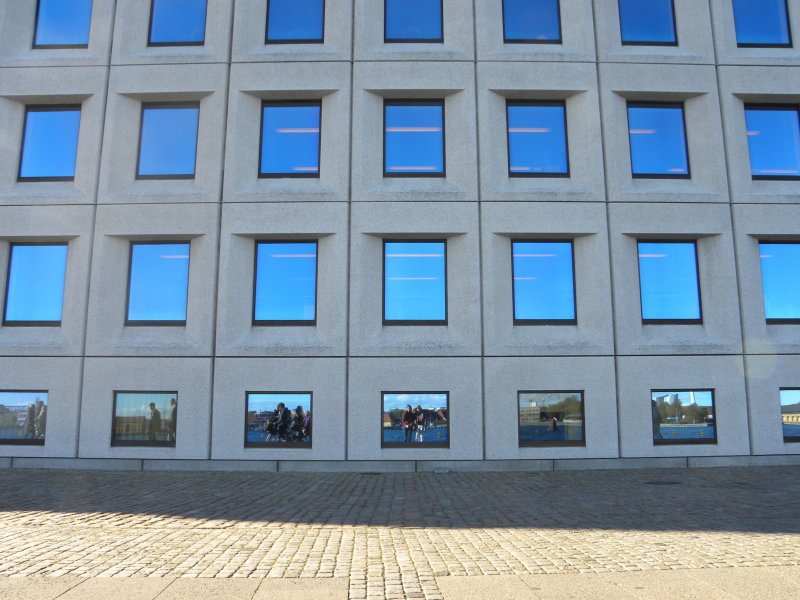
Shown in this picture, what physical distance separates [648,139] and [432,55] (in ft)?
20.6

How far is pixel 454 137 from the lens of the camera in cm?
1556

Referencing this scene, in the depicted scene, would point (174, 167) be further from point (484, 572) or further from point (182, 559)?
point (484, 572)

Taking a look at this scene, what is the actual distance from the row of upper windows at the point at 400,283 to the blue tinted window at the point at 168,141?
79.9 inches

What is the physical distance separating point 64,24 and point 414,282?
483 inches

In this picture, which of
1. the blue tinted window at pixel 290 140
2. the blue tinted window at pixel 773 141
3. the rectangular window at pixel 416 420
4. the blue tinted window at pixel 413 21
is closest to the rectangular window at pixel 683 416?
the rectangular window at pixel 416 420

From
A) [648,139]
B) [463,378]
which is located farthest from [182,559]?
[648,139]

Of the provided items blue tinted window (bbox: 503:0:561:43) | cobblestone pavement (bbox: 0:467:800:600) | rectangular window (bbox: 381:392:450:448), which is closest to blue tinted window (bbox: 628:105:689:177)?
blue tinted window (bbox: 503:0:561:43)

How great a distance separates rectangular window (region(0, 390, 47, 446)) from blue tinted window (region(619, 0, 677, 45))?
18201 millimetres

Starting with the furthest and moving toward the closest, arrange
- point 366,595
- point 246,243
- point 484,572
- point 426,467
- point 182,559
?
point 246,243 < point 426,467 < point 182,559 < point 484,572 < point 366,595

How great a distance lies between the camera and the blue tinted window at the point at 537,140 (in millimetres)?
15750

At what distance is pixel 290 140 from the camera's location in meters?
15.8

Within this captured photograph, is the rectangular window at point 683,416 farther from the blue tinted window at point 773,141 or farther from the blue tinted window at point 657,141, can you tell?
the blue tinted window at point 773,141

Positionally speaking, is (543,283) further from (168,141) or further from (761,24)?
(168,141)

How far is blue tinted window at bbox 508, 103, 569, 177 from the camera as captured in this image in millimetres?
15750
